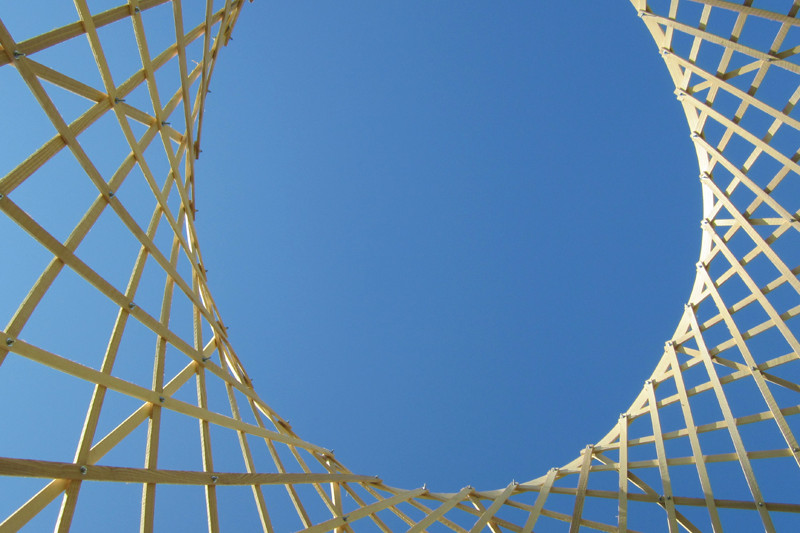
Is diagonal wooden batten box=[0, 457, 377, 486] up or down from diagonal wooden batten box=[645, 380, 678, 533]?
up

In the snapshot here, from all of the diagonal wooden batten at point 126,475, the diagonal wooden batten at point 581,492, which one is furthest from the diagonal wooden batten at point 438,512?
the diagonal wooden batten at point 581,492

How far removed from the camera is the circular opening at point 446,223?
62.1 feet

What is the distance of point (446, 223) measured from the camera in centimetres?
1994

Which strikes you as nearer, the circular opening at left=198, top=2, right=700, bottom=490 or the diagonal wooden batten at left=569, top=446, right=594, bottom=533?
the diagonal wooden batten at left=569, top=446, right=594, bottom=533

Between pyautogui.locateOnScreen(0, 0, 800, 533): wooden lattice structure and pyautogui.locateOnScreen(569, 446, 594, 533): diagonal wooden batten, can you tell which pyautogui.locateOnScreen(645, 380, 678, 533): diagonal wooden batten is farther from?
pyautogui.locateOnScreen(569, 446, 594, 533): diagonal wooden batten

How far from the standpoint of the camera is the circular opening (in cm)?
1892

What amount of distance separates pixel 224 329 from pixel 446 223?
13.1 metres

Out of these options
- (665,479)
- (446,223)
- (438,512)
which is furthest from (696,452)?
(446,223)

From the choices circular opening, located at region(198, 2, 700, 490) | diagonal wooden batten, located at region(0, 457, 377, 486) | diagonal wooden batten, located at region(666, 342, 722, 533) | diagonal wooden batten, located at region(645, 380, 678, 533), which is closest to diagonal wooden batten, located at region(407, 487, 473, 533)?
diagonal wooden batten, located at region(0, 457, 377, 486)

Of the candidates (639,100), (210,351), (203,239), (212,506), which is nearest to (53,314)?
(203,239)

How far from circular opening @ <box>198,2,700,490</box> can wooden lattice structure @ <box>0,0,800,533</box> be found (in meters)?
1.62

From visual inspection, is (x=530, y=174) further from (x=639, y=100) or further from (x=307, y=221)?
(x=307, y=221)

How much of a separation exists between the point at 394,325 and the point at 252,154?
6857 millimetres

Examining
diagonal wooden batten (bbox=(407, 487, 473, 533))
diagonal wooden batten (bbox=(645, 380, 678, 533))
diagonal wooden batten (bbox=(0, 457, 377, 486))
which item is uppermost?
diagonal wooden batten (bbox=(0, 457, 377, 486))
